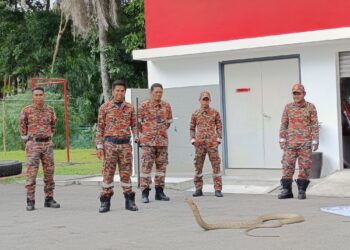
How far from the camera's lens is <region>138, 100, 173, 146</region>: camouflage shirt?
33.3 feet

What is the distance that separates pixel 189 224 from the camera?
7.95 m

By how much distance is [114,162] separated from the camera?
9242 millimetres

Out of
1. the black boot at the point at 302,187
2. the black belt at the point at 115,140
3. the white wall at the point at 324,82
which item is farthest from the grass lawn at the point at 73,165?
the black boot at the point at 302,187

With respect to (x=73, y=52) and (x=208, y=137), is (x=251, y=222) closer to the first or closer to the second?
(x=208, y=137)

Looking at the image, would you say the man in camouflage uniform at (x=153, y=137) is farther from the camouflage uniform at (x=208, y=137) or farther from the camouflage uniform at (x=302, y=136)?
the camouflage uniform at (x=302, y=136)

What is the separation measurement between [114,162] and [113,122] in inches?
24.2

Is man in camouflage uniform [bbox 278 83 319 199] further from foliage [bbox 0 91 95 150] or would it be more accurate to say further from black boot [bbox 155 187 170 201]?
foliage [bbox 0 91 95 150]

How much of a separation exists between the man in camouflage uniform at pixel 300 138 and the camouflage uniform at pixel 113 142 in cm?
264

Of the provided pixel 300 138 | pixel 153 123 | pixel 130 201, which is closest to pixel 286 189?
pixel 300 138

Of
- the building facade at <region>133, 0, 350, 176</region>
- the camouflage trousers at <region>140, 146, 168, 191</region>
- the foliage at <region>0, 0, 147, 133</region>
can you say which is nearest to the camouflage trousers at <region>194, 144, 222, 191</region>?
the camouflage trousers at <region>140, 146, 168, 191</region>

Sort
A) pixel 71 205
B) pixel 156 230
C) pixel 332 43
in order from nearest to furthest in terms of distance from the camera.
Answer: pixel 156 230, pixel 71 205, pixel 332 43

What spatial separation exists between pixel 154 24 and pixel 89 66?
530 inches

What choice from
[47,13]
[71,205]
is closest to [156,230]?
[71,205]

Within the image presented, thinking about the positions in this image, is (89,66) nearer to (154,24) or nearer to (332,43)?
(154,24)
